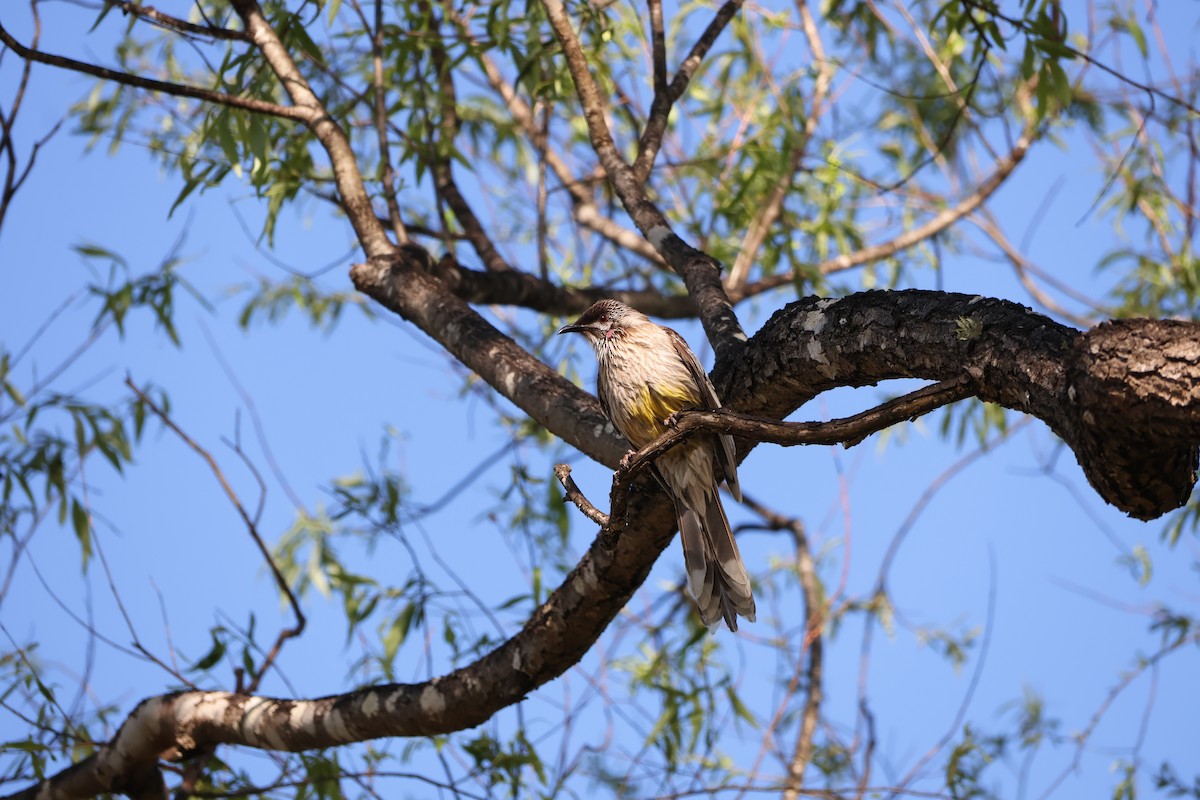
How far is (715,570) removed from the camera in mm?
3217

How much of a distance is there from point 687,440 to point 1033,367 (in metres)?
1.09

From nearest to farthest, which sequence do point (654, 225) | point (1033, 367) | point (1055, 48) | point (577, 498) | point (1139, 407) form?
point (1139, 407)
point (1033, 367)
point (577, 498)
point (654, 225)
point (1055, 48)

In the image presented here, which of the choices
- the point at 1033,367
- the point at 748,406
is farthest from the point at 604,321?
the point at 1033,367

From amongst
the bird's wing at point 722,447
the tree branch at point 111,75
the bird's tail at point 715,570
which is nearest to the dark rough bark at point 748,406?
the bird's tail at point 715,570

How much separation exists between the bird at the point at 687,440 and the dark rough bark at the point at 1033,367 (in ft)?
1.24

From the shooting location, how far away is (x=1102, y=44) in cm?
577

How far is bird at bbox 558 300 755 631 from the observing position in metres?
3.12

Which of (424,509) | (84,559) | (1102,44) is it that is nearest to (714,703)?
(424,509)

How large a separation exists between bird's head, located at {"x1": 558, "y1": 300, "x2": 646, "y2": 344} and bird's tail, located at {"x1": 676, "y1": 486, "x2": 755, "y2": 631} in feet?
2.72

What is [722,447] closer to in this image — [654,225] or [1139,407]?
[654,225]

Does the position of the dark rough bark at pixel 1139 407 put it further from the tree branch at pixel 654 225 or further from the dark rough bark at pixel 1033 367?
the tree branch at pixel 654 225

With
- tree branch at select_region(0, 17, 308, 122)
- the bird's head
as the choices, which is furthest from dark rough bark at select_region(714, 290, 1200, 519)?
tree branch at select_region(0, 17, 308, 122)

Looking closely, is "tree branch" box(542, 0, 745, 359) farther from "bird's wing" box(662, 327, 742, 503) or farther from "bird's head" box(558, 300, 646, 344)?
"bird's head" box(558, 300, 646, 344)

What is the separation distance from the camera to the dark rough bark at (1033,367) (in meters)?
1.72
